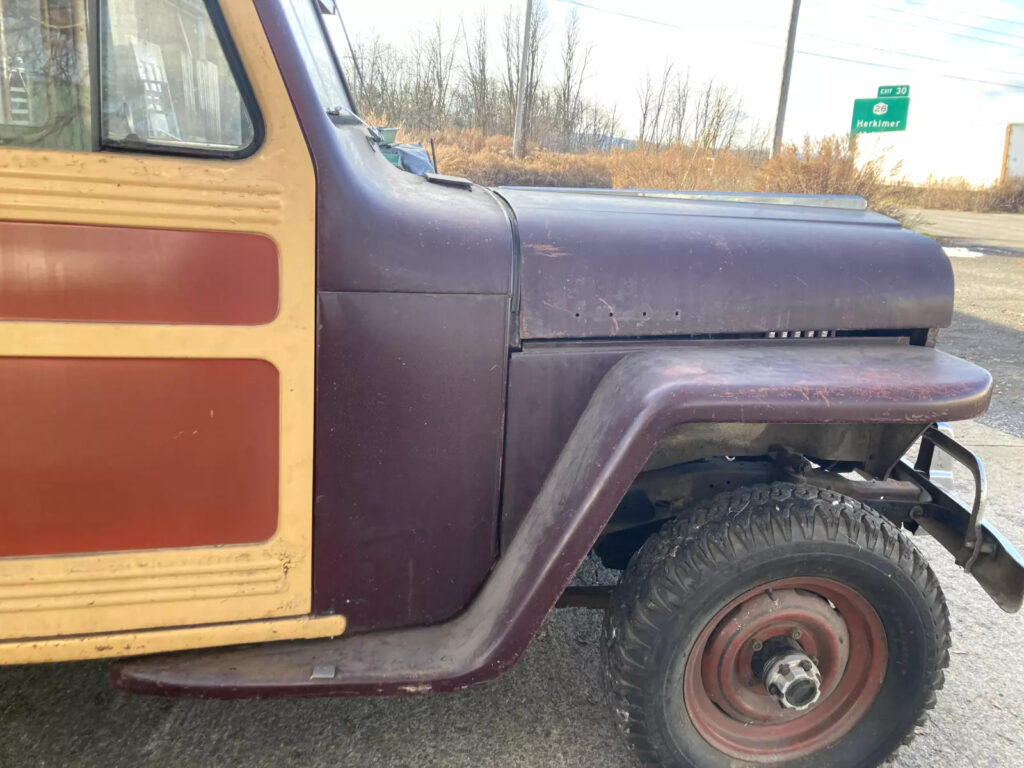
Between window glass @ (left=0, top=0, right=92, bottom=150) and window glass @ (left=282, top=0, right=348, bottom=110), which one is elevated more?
window glass @ (left=282, top=0, right=348, bottom=110)

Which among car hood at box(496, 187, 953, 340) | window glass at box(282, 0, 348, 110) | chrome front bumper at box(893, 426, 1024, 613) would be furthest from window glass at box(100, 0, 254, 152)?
chrome front bumper at box(893, 426, 1024, 613)

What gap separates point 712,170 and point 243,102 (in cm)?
1469

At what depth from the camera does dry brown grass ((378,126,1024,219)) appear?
1349 centimetres

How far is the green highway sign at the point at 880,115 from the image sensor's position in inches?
563

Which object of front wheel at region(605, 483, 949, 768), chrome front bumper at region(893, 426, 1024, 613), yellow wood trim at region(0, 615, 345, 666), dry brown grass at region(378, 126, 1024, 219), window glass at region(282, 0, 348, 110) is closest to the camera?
yellow wood trim at region(0, 615, 345, 666)

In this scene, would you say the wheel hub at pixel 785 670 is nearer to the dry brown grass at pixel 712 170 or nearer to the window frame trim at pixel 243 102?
the window frame trim at pixel 243 102

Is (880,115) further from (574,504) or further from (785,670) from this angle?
(574,504)

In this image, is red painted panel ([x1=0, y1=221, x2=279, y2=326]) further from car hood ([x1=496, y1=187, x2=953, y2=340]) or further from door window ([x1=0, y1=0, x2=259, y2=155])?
car hood ([x1=496, y1=187, x2=953, y2=340])

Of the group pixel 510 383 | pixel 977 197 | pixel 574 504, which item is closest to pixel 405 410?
pixel 510 383

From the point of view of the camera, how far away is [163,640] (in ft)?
5.41

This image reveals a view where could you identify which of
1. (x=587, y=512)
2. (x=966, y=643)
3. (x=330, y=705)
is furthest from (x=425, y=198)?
(x=966, y=643)

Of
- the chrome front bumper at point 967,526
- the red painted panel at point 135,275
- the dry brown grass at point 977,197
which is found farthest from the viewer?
the dry brown grass at point 977,197

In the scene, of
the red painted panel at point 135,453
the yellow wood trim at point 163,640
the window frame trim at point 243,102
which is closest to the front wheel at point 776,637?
the yellow wood trim at point 163,640

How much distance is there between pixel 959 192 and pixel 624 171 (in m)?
22.0
